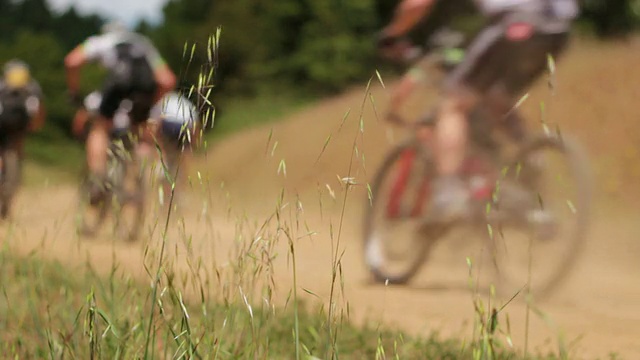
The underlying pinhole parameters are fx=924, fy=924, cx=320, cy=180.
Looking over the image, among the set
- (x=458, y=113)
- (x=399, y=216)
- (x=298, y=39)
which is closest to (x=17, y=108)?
(x=399, y=216)

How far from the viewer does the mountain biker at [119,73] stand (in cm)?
755

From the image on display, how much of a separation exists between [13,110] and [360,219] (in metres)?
3.87

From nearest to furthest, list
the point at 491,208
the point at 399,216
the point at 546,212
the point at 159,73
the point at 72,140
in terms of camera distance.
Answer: the point at 491,208, the point at 546,212, the point at 399,216, the point at 159,73, the point at 72,140

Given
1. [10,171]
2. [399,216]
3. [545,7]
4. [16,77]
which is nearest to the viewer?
[545,7]

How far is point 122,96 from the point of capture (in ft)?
25.0

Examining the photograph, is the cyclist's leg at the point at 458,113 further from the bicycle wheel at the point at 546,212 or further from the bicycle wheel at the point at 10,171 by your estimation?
the bicycle wheel at the point at 10,171

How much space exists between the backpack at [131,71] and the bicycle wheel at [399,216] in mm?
2817

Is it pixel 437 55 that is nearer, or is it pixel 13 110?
pixel 437 55

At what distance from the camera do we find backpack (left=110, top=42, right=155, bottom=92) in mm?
Result: 7555

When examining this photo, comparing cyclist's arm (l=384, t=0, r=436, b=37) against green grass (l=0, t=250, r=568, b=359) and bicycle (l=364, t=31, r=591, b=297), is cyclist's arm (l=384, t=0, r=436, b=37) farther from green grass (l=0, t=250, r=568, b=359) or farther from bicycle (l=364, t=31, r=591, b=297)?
green grass (l=0, t=250, r=568, b=359)

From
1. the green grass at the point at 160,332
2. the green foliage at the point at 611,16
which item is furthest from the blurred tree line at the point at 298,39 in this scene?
the green grass at the point at 160,332

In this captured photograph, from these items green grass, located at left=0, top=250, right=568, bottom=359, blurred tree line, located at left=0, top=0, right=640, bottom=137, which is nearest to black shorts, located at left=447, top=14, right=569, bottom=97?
green grass, located at left=0, top=250, right=568, bottom=359

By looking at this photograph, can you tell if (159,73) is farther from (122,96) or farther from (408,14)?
(408,14)

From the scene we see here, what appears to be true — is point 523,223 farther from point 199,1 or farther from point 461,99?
point 199,1
